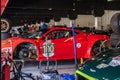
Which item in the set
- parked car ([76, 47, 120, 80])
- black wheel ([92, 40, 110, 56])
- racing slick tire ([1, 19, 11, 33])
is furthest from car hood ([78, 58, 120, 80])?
racing slick tire ([1, 19, 11, 33])

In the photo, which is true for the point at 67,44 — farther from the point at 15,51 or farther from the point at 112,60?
the point at 112,60

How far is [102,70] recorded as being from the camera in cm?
368

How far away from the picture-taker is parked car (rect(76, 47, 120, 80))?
3516mm

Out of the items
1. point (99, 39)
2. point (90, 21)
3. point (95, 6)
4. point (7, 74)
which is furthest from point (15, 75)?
point (90, 21)

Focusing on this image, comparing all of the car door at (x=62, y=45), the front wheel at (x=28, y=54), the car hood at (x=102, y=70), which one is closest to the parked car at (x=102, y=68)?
the car hood at (x=102, y=70)

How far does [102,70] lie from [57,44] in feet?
19.4

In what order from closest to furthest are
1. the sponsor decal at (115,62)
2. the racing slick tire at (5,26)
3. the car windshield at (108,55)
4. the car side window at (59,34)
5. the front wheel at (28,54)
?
the sponsor decal at (115,62) → the car windshield at (108,55) → the front wheel at (28,54) → the car side window at (59,34) → the racing slick tire at (5,26)

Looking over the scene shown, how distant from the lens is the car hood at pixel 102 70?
348 cm

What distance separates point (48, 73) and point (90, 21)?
1042 inches

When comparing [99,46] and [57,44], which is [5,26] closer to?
[57,44]

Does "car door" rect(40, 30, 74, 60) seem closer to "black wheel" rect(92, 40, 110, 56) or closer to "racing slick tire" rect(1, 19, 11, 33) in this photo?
"black wheel" rect(92, 40, 110, 56)

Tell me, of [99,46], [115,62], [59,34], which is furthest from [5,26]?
[115,62]

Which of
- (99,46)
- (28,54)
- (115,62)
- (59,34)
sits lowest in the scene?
(28,54)

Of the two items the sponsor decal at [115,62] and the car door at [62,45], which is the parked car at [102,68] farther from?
the car door at [62,45]
